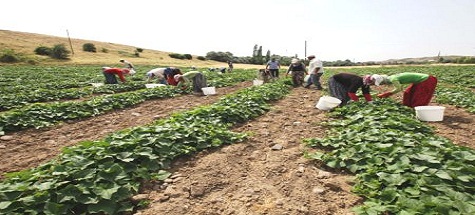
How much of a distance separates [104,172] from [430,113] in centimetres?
734

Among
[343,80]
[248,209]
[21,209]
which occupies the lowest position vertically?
[248,209]

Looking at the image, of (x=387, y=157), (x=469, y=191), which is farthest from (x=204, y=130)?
(x=469, y=191)

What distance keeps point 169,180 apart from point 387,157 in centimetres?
306

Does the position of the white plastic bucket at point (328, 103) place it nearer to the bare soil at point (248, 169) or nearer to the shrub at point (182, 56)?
the bare soil at point (248, 169)

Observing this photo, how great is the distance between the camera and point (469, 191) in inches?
136

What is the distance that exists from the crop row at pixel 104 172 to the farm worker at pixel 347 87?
4.29m

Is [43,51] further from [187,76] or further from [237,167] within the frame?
[237,167]

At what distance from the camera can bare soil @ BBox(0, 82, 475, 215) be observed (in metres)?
3.60

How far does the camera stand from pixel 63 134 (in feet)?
23.0

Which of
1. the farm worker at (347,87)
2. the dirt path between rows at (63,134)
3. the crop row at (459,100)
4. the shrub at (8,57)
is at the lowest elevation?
the dirt path between rows at (63,134)

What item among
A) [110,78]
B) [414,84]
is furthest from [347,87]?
[110,78]

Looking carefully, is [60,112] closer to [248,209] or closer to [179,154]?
[179,154]

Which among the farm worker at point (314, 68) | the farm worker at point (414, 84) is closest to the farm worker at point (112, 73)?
the farm worker at point (314, 68)

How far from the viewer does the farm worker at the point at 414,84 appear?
8016mm
